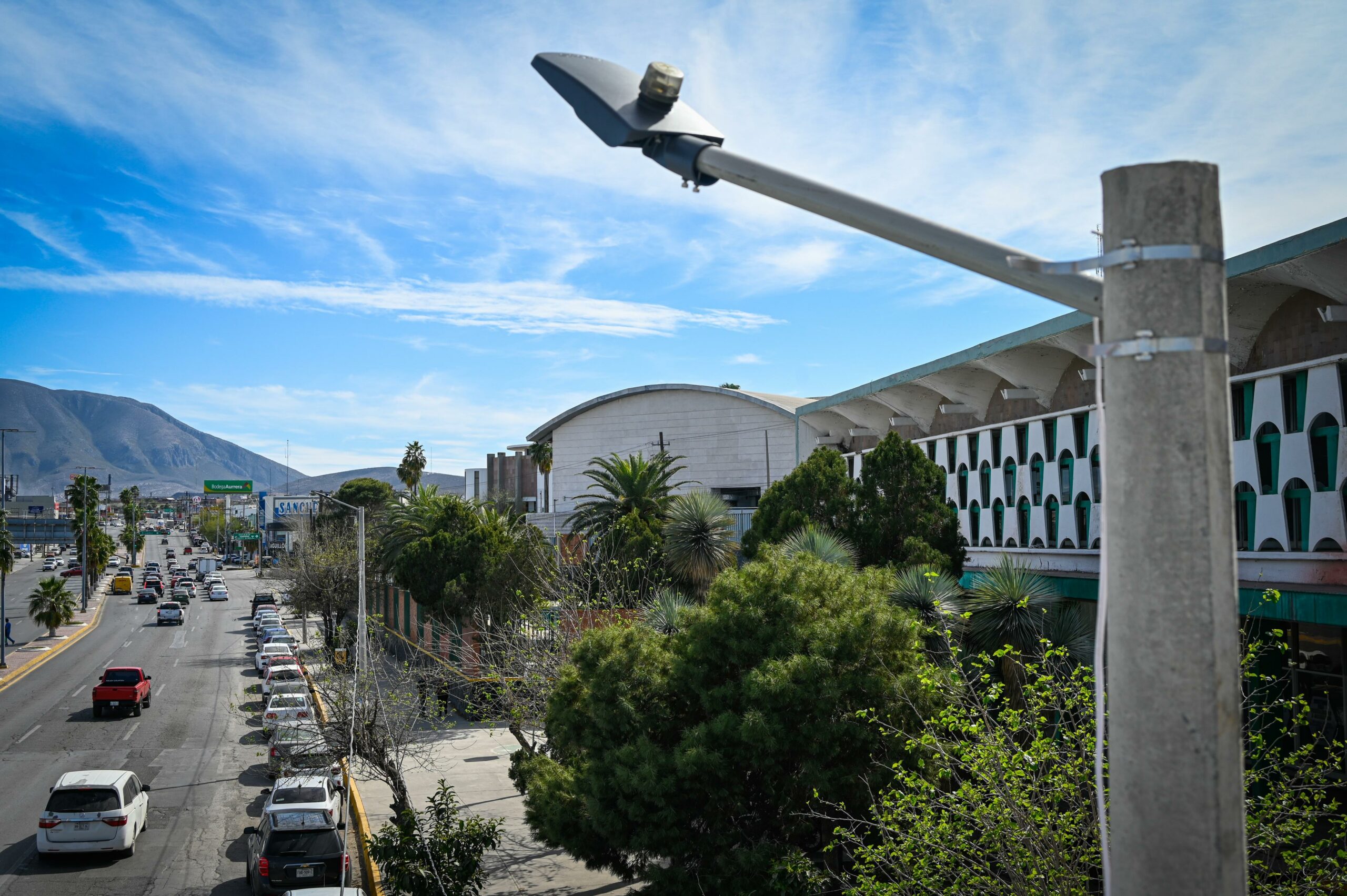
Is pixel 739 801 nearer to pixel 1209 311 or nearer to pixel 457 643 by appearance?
pixel 1209 311

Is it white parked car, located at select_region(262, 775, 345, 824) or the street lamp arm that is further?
white parked car, located at select_region(262, 775, 345, 824)

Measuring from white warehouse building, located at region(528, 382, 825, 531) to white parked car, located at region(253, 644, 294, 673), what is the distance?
2138cm

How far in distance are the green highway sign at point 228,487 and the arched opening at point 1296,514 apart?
532 feet

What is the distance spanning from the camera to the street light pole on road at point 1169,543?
112 inches

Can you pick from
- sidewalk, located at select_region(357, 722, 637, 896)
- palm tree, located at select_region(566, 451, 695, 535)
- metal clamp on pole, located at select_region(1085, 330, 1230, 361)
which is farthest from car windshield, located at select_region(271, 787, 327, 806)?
metal clamp on pole, located at select_region(1085, 330, 1230, 361)

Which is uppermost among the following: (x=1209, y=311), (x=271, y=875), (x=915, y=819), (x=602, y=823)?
(x=1209, y=311)

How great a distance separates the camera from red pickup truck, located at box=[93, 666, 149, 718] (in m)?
30.7

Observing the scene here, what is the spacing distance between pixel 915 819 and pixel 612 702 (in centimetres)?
499

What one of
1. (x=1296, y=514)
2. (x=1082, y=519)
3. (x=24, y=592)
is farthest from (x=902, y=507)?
(x=24, y=592)

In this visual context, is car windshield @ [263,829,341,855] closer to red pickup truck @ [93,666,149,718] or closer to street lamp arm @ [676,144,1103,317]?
street lamp arm @ [676,144,1103,317]

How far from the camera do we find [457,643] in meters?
36.0

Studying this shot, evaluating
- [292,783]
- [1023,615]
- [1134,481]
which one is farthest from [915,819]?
[292,783]

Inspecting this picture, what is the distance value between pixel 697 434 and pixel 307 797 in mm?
46777

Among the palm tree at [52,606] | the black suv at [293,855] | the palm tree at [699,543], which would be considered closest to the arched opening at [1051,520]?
the palm tree at [699,543]
